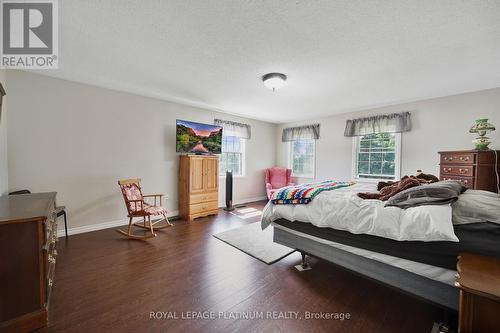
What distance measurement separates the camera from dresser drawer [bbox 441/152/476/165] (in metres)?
2.88

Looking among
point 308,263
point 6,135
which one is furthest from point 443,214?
point 6,135

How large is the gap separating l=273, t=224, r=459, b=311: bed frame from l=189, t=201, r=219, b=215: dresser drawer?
2.40 metres

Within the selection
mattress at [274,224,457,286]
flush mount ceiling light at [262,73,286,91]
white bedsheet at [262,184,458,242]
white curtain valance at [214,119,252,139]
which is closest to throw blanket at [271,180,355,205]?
white bedsheet at [262,184,458,242]

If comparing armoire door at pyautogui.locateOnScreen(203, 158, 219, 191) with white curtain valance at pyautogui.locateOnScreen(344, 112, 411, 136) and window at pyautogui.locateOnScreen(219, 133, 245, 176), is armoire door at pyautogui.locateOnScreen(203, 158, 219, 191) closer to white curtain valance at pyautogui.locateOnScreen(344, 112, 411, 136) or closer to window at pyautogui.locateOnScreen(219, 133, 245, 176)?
window at pyautogui.locateOnScreen(219, 133, 245, 176)

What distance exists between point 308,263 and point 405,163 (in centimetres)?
311

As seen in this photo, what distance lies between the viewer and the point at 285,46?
2.12 m

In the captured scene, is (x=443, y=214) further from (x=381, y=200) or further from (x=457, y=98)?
(x=457, y=98)

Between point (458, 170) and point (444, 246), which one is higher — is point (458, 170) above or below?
above

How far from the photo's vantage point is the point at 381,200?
1.95 m

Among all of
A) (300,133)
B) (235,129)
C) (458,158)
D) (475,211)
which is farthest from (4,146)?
(458,158)

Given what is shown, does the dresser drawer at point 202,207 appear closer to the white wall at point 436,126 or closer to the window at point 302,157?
the window at point 302,157

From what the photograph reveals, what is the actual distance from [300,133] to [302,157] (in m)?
0.68

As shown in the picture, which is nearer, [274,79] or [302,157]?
[274,79]

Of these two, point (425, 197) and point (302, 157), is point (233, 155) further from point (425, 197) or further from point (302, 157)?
point (425, 197)
